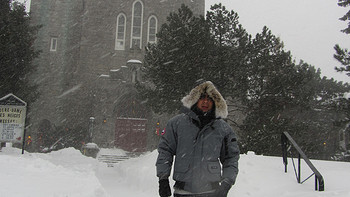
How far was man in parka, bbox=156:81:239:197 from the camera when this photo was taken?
10.4 feet

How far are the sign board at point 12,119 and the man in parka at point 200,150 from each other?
29.9ft

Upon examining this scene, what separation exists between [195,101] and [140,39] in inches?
878

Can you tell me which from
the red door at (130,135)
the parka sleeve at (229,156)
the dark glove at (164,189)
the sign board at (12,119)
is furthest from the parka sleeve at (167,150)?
the red door at (130,135)

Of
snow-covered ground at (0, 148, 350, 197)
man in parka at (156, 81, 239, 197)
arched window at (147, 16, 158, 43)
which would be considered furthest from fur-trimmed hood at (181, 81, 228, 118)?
arched window at (147, 16, 158, 43)

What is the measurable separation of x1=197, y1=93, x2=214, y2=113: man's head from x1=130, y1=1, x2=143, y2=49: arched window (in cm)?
2213

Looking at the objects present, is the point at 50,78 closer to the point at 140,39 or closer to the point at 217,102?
the point at 140,39

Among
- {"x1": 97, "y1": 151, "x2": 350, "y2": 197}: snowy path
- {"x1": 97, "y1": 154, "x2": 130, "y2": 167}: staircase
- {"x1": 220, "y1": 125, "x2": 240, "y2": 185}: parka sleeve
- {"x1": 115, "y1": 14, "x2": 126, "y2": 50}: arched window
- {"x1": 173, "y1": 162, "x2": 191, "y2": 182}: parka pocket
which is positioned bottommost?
{"x1": 97, "y1": 154, "x2": 130, "y2": 167}: staircase

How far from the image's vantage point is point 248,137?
14.1 m

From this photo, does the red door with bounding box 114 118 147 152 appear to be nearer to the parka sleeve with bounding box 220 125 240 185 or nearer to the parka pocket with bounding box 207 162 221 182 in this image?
the parka sleeve with bounding box 220 125 240 185

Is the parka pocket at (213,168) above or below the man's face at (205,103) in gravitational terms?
below

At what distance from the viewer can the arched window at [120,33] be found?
2502cm

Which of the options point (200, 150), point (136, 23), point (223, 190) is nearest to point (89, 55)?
point (136, 23)

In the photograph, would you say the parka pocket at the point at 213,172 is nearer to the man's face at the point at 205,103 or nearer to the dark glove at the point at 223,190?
the dark glove at the point at 223,190

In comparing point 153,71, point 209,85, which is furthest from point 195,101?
point 153,71
